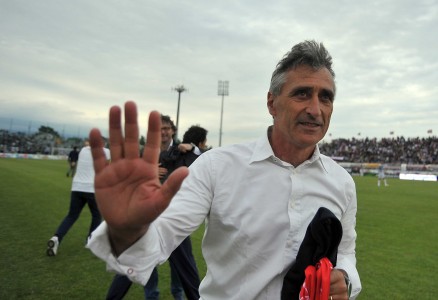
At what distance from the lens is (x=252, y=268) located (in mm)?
2062

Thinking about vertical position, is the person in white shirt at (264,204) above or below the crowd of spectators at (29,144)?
above

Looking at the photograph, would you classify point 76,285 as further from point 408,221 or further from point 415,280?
point 408,221

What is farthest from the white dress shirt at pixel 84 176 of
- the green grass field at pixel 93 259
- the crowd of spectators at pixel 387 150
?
the crowd of spectators at pixel 387 150

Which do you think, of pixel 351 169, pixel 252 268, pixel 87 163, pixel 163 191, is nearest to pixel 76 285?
pixel 87 163

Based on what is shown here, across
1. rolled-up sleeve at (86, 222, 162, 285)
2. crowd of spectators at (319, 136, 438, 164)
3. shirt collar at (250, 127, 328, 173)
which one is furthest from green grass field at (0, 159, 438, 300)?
crowd of spectators at (319, 136, 438, 164)

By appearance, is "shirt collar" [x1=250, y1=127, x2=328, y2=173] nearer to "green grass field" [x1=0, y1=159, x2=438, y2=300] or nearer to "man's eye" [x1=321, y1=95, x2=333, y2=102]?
"man's eye" [x1=321, y1=95, x2=333, y2=102]

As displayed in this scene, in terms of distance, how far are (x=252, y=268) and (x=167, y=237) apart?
20.8 inches

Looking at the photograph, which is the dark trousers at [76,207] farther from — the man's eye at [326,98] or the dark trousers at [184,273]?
the man's eye at [326,98]

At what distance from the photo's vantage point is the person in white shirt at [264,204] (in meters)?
1.71

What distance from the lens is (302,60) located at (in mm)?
2297

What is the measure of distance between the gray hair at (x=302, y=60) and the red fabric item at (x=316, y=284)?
3.55ft

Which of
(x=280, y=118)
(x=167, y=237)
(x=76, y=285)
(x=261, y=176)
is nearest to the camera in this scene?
(x=167, y=237)

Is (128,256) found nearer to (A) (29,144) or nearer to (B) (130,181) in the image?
(B) (130,181)

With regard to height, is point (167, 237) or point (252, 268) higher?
point (167, 237)
